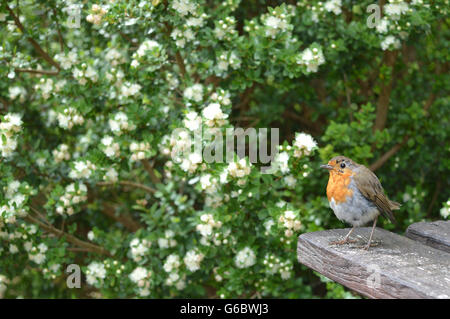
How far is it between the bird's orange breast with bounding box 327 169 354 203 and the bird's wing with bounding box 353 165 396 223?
31mm

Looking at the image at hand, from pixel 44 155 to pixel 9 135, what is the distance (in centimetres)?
41

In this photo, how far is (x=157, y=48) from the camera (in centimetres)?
321

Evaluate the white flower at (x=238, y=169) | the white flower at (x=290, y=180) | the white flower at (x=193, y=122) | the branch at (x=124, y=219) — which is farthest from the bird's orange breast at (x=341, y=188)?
the branch at (x=124, y=219)

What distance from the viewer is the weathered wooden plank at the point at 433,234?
1.96 m

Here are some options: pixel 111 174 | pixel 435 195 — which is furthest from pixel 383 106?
pixel 111 174

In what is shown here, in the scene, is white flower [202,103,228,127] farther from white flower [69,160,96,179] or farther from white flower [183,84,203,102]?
white flower [69,160,96,179]

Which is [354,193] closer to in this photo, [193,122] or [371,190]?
[371,190]

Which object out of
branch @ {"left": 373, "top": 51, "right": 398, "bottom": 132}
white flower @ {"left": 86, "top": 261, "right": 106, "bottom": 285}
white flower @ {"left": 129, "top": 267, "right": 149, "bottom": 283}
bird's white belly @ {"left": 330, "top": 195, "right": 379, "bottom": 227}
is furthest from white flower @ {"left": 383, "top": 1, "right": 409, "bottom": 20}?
white flower @ {"left": 86, "top": 261, "right": 106, "bottom": 285}

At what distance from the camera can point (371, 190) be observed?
6.78 feet

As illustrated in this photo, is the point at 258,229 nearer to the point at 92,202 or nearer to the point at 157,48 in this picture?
the point at 157,48

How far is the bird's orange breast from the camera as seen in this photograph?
2.07 m

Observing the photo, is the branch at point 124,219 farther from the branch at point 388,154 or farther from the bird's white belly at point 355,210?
the bird's white belly at point 355,210

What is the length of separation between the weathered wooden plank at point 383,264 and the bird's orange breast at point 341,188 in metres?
0.14
